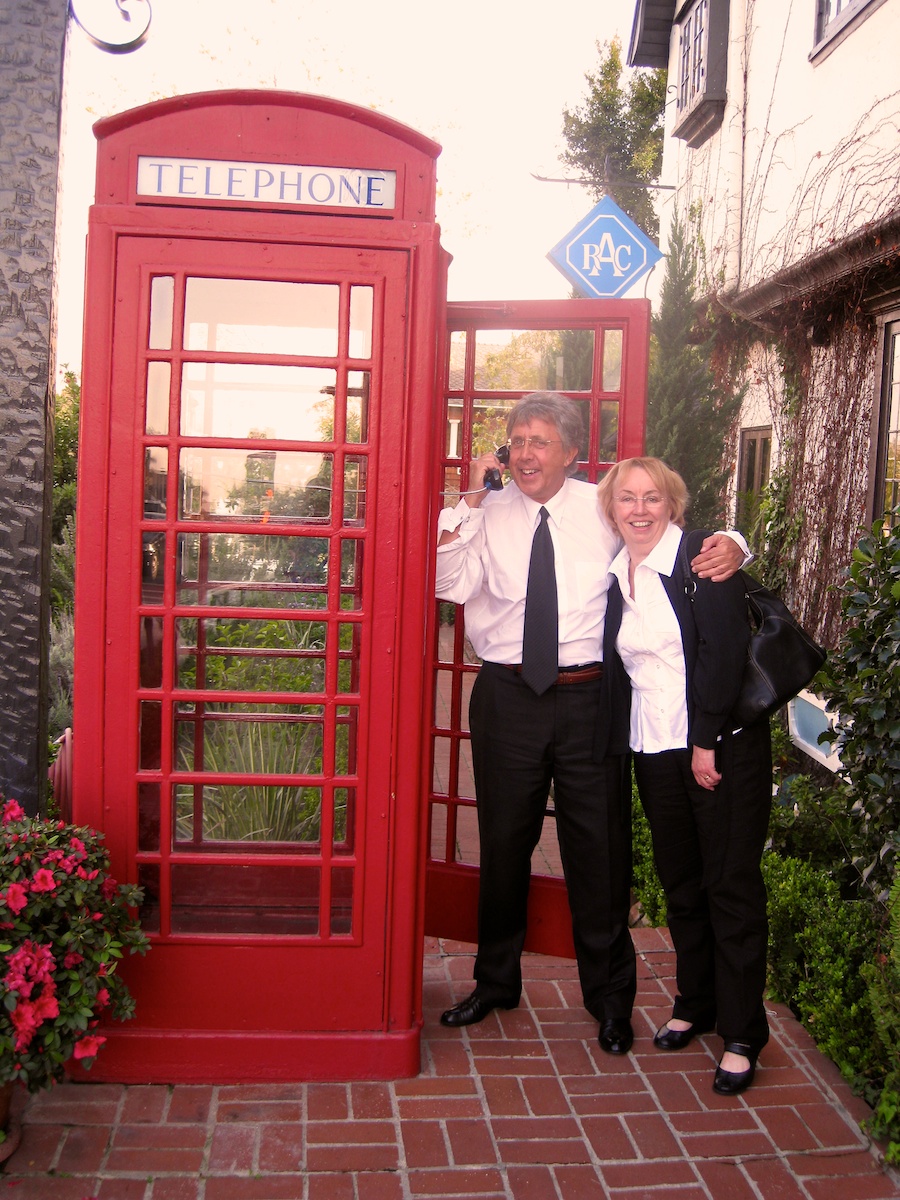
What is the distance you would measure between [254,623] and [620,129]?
26.2 metres

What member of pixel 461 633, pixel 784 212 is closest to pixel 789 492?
pixel 784 212

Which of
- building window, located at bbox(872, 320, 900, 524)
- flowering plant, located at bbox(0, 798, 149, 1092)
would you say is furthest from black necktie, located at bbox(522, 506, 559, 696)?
building window, located at bbox(872, 320, 900, 524)

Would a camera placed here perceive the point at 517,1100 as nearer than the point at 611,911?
Yes

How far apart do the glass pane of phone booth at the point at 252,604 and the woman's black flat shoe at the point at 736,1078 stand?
4.15 feet

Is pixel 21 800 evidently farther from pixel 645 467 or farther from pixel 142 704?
pixel 645 467

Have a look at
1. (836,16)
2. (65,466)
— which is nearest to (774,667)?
(836,16)

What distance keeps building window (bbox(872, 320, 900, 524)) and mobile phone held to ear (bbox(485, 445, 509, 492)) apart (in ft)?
13.2

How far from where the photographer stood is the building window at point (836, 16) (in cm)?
682

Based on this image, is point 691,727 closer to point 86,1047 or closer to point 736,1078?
point 736,1078

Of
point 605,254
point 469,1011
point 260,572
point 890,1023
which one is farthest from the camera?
point 605,254

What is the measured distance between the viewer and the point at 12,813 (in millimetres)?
2979

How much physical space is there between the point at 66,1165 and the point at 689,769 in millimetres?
2136

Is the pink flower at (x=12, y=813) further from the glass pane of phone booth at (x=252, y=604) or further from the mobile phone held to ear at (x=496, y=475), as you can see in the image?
the mobile phone held to ear at (x=496, y=475)

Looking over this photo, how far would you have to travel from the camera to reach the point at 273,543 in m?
3.18
